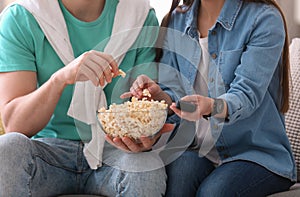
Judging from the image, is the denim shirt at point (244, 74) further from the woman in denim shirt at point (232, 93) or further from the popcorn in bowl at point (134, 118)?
the popcorn in bowl at point (134, 118)

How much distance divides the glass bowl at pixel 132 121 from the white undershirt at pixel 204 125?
0.50ft

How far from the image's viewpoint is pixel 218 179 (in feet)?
4.89

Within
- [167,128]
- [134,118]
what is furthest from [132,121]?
[167,128]

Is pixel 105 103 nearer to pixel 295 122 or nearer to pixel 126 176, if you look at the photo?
pixel 126 176

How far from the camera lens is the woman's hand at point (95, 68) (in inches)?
55.4

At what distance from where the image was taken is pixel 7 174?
4.58 feet

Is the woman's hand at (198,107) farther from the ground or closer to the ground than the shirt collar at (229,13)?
closer to the ground

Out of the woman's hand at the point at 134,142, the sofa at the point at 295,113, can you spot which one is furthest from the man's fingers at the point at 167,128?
the sofa at the point at 295,113

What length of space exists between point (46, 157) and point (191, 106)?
42 cm

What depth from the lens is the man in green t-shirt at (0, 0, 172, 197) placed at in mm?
1428

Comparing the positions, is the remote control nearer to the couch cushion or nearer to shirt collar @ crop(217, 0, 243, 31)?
shirt collar @ crop(217, 0, 243, 31)

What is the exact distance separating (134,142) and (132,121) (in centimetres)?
11

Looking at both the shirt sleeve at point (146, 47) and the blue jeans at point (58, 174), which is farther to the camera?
the shirt sleeve at point (146, 47)

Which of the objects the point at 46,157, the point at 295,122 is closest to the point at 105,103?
the point at 46,157
